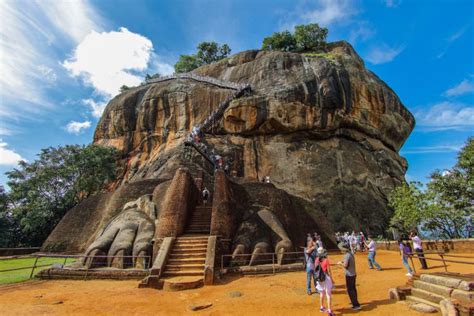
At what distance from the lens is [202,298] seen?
737cm

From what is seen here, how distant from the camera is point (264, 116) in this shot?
29062 mm

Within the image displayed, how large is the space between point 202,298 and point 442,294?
213 inches

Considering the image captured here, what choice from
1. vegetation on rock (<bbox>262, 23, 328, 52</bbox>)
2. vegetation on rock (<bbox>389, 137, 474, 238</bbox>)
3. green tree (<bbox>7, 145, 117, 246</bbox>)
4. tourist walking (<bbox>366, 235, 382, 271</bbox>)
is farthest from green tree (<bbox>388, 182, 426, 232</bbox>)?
green tree (<bbox>7, 145, 117, 246</bbox>)

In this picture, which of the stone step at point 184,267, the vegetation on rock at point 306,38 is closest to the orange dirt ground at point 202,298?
the stone step at point 184,267

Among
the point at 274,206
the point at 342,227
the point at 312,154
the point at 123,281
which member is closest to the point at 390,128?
the point at 312,154

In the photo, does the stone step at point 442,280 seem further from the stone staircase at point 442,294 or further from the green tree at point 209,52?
the green tree at point 209,52

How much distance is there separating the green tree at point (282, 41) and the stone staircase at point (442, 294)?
40.6 metres

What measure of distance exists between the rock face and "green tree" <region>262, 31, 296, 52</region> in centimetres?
874

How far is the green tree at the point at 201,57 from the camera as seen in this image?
47031mm

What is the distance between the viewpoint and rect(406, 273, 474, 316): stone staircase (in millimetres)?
4703

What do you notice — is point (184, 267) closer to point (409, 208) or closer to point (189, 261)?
point (189, 261)

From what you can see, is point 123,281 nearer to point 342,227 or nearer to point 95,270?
point 95,270

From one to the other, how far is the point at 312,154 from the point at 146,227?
69.5 ft

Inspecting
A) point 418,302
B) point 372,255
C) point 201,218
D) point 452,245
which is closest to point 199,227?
point 201,218
